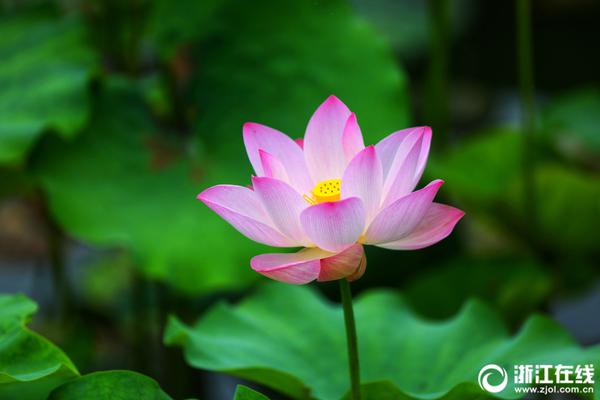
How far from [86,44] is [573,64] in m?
2.38

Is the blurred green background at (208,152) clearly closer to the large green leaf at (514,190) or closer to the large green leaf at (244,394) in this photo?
the large green leaf at (514,190)

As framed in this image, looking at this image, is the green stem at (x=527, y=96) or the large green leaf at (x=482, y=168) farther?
the large green leaf at (x=482, y=168)

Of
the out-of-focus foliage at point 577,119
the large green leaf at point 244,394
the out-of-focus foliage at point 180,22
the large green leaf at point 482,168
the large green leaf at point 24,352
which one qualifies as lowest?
the large green leaf at point 244,394

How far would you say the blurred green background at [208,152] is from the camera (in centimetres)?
120

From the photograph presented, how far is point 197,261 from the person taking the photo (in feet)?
3.84

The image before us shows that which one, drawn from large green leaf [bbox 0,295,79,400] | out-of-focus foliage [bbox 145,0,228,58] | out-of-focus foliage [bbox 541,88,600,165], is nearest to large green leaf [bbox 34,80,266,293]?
out-of-focus foliage [bbox 145,0,228,58]

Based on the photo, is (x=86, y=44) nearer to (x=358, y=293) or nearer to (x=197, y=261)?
(x=197, y=261)

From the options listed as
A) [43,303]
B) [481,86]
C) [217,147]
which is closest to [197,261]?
[217,147]

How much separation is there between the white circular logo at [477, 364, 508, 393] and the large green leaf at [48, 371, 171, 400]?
0.27 meters

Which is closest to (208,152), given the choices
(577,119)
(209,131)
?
(209,131)

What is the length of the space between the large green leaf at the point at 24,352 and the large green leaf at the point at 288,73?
22.6 inches

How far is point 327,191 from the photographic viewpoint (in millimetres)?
648

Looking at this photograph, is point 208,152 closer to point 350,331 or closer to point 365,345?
point 365,345

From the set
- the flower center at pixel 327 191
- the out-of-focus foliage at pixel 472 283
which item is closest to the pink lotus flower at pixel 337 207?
the flower center at pixel 327 191
